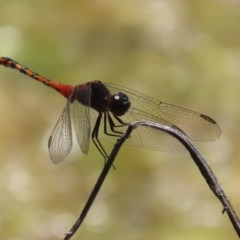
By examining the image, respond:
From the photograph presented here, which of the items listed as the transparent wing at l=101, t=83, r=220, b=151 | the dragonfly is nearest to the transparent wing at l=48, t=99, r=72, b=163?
the dragonfly

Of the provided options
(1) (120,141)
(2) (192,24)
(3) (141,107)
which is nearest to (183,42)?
(2) (192,24)

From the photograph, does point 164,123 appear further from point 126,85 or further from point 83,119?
A: point 126,85

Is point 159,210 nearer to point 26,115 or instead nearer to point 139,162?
point 139,162

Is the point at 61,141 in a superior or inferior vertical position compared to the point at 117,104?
inferior

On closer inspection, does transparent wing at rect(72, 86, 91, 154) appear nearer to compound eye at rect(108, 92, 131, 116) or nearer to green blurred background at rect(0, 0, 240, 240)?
compound eye at rect(108, 92, 131, 116)

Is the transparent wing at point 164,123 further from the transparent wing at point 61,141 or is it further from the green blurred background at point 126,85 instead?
the green blurred background at point 126,85

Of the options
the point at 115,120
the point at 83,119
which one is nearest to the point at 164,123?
the point at 115,120

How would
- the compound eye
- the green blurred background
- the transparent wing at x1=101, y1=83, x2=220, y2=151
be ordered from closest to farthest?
the transparent wing at x1=101, y1=83, x2=220, y2=151 → the compound eye → the green blurred background
